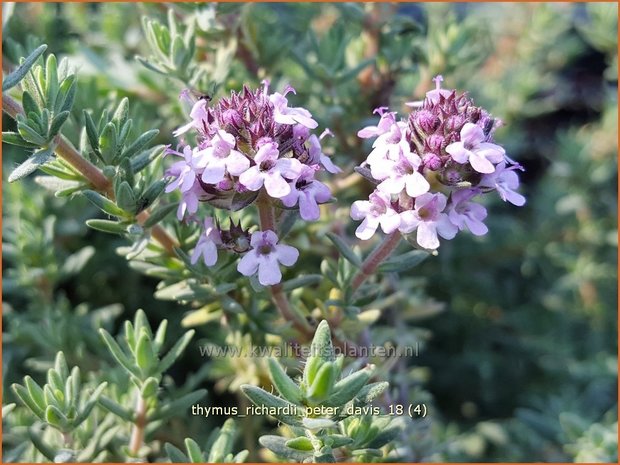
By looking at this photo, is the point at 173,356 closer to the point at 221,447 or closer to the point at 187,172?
the point at 221,447

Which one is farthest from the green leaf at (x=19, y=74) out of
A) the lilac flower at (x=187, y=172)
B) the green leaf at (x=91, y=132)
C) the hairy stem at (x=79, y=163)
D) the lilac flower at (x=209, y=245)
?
the lilac flower at (x=209, y=245)

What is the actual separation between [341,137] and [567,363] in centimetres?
149

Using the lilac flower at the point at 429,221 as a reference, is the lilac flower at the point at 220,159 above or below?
above

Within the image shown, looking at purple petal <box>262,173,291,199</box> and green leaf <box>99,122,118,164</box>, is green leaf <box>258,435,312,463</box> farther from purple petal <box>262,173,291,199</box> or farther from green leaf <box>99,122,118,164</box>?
green leaf <box>99,122,118,164</box>

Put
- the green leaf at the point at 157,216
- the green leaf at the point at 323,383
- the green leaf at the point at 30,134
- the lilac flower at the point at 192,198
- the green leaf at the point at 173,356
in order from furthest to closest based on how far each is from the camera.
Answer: the green leaf at the point at 173,356 → the green leaf at the point at 157,216 → the lilac flower at the point at 192,198 → the green leaf at the point at 30,134 → the green leaf at the point at 323,383

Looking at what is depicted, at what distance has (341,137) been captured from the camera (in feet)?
7.89

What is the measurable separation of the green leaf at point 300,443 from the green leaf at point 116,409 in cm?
55

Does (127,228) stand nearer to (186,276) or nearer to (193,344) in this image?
(186,276)

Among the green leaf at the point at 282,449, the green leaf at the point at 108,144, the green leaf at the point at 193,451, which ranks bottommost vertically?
the green leaf at the point at 282,449

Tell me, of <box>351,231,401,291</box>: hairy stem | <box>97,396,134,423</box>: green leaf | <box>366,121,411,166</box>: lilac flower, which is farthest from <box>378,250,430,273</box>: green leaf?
<box>97,396,134,423</box>: green leaf

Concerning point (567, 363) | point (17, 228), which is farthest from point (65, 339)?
point (567, 363)

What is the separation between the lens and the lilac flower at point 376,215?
144cm

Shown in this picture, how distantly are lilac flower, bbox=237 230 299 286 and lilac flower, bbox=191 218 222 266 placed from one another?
9cm

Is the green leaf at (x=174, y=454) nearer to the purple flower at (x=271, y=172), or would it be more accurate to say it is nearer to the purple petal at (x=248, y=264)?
the purple petal at (x=248, y=264)
